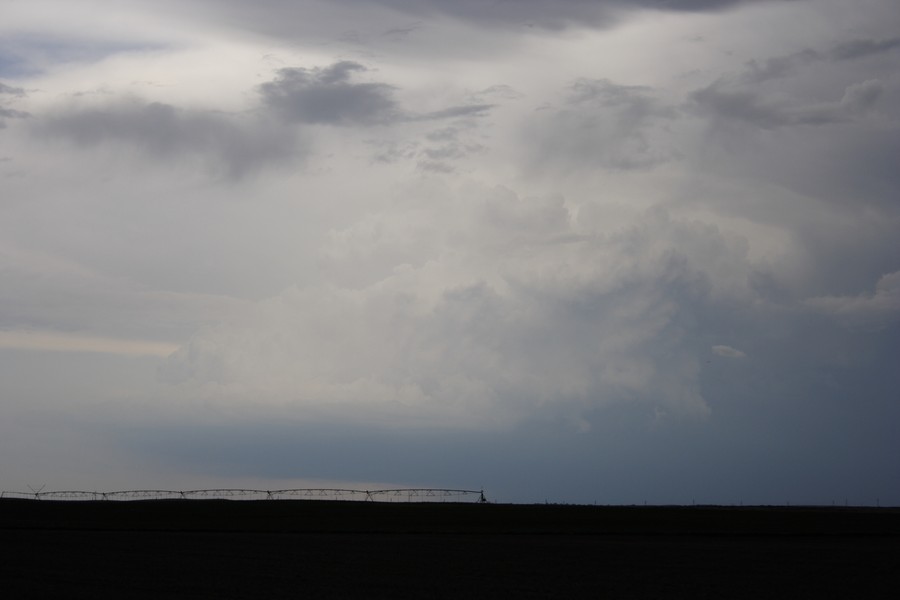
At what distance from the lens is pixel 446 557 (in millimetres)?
52219

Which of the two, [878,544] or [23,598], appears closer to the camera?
[23,598]

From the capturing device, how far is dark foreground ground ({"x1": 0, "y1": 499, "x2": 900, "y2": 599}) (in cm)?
3834

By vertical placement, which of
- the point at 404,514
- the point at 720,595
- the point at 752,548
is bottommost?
the point at 404,514

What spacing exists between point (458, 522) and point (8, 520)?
3885cm

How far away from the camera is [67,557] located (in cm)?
4969

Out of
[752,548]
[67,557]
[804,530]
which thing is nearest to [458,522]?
[804,530]

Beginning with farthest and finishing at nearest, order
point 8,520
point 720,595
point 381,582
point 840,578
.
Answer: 1. point 8,520
2. point 840,578
3. point 381,582
4. point 720,595

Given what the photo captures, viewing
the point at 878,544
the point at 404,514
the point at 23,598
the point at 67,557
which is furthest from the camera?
the point at 404,514

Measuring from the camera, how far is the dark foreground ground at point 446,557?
38344mm

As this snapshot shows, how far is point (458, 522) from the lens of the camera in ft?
297

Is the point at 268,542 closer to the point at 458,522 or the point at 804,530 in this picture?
the point at 458,522

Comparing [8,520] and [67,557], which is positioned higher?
[67,557]

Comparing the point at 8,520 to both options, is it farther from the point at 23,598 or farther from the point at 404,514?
the point at 23,598

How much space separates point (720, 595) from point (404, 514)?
70.2 meters
